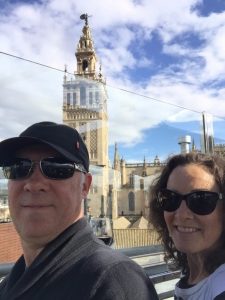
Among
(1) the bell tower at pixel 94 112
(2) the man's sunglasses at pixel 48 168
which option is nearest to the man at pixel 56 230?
(2) the man's sunglasses at pixel 48 168

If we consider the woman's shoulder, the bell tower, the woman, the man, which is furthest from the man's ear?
the bell tower

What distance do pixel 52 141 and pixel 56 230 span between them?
0.29 metres

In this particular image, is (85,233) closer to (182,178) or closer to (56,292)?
(56,292)

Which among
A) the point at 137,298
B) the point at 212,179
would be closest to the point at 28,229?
the point at 137,298

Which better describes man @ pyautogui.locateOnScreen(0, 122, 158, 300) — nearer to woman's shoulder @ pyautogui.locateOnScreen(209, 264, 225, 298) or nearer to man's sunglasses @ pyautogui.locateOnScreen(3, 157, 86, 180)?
man's sunglasses @ pyautogui.locateOnScreen(3, 157, 86, 180)

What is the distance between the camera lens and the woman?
1525 millimetres

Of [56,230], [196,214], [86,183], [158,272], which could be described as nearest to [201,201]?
[196,214]

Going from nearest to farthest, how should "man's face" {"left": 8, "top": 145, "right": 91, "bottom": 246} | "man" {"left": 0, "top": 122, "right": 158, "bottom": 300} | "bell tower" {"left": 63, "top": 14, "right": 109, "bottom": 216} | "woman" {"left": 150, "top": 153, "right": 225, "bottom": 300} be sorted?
1. "man" {"left": 0, "top": 122, "right": 158, "bottom": 300}
2. "man's face" {"left": 8, "top": 145, "right": 91, "bottom": 246}
3. "woman" {"left": 150, "top": 153, "right": 225, "bottom": 300}
4. "bell tower" {"left": 63, "top": 14, "right": 109, "bottom": 216}

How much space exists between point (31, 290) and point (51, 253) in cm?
12

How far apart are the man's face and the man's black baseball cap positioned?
1.3 inches

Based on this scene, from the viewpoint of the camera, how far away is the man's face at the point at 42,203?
1415mm

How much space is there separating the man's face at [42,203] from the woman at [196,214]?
381 millimetres

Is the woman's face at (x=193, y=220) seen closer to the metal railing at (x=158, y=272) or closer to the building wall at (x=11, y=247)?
the building wall at (x=11, y=247)

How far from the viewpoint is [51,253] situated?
1.35m
